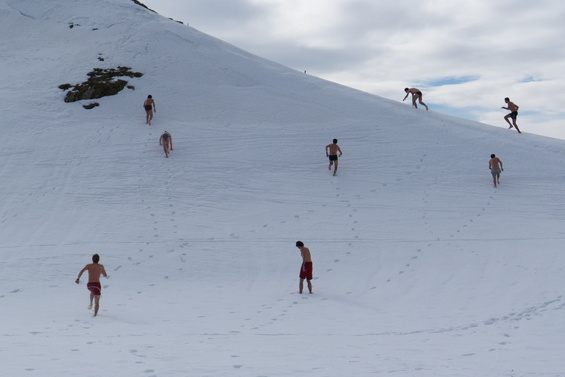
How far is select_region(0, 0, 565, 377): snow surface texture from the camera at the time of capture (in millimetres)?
9602

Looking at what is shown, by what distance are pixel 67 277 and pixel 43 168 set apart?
8.44 m

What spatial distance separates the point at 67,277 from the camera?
15.0 meters

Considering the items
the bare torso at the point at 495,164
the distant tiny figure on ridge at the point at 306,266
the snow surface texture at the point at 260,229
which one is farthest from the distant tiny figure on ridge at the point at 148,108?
the bare torso at the point at 495,164

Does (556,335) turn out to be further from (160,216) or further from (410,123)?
(410,123)

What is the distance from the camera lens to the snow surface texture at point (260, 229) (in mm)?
9602

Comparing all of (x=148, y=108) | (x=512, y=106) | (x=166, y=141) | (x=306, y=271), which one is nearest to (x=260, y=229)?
(x=306, y=271)

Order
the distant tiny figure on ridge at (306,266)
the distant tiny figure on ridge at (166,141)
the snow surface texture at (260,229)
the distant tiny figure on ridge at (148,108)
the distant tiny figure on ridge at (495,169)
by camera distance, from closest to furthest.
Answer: the snow surface texture at (260,229), the distant tiny figure on ridge at (306,266), the distant tiny figure on ridge at (495,169), the distant tiny figure on ridge at (166,141), the distant tiny figure on ridge at (148,108)

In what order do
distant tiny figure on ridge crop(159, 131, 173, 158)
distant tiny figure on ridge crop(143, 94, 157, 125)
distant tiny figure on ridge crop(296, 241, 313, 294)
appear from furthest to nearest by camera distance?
distant tiny figure on ridge crop(143, 94, 157, 125) → distant tiny figure on ridge crop(159, 131, 173, 158) → distant tiny figure on ridge crop(296, 241, 313, 294)

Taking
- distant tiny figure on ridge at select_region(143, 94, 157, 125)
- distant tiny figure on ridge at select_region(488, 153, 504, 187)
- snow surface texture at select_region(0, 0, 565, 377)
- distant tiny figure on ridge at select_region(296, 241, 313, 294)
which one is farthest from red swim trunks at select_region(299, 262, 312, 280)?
distant tiny figure on ridge at select_region(143, 94, 157, 125)

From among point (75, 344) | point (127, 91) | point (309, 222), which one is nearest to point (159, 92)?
point (127, 91)

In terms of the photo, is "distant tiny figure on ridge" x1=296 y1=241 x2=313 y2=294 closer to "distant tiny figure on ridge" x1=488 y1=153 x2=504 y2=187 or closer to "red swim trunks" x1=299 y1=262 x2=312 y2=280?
"red swim trunks" x1=299 y1=262 x2=312 y2=280

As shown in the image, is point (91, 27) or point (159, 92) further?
point (91, 27)

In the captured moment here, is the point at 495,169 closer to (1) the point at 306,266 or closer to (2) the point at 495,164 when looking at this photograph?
(2) the point at 495,164

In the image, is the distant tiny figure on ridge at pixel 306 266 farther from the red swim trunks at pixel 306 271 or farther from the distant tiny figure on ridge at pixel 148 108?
the distant tiny figure on ridge at pixel 148 108
